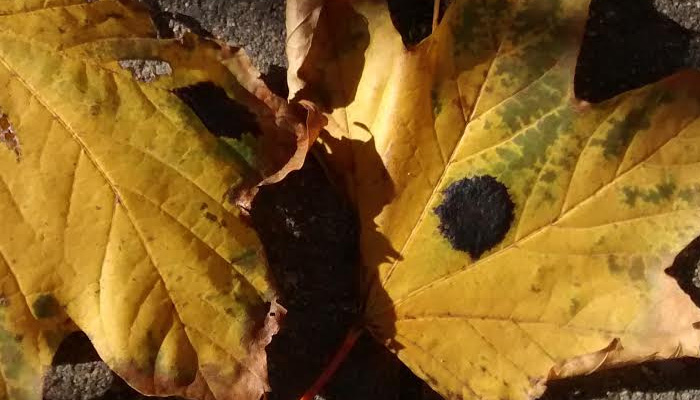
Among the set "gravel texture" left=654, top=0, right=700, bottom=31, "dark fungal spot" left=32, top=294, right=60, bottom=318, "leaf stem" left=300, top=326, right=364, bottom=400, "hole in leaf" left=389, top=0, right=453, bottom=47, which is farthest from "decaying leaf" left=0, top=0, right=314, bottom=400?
"gravel texture" left=654, top=0, right=700, bottom=31

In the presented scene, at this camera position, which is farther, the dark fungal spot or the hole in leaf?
the hole in leaf

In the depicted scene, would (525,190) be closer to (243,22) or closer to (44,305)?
(243,22)

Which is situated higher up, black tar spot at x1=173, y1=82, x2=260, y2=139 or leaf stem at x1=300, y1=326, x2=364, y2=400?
black tar spot at x1=173, y1=82, x2=260, y2=139

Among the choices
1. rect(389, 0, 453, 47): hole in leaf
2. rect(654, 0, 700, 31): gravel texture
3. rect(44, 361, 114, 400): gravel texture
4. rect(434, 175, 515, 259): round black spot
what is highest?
rect(389, 0, 453, 47): hole in leaf

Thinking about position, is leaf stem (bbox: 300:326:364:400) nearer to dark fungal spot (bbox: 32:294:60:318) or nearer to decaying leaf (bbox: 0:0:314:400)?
decaying leaf (bbox: 0:0:314:400)

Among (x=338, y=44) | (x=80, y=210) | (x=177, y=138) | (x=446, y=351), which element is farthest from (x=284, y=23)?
(x=446, y=351)

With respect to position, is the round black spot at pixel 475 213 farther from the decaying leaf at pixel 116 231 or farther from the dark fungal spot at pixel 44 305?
the dark fungal spot at pixel 44 305

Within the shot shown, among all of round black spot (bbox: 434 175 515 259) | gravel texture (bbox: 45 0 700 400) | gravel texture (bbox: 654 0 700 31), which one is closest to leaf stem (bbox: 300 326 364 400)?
gravel texture (bbox: 45 0 700 400)
